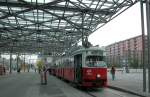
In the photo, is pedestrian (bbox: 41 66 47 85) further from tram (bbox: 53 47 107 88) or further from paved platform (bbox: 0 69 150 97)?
tram (bbox: 53 47 107 88)

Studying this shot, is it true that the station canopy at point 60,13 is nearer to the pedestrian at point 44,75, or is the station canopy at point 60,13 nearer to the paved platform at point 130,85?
the pedestrian at point 44,75

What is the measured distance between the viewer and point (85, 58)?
24047 millimetres

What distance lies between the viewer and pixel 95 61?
79.2 feet

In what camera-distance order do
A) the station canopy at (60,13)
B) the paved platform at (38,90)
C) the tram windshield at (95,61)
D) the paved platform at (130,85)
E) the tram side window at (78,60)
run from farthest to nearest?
the station canopy at (60,13) < the tram side window at (78,60) < the tram windshield at (95,61) < the paved platform at (130,85) < the paved platform at (38,90)

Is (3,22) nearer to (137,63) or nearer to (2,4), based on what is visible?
(2,4)

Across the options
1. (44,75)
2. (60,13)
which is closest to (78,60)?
(44,75)

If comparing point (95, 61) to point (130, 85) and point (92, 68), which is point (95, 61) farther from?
point (130, 85)

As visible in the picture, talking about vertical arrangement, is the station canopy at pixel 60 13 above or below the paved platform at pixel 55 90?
above

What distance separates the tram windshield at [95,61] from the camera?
23969mm

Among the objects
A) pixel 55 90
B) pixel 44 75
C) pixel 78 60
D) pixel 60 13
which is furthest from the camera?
pixel 60 13

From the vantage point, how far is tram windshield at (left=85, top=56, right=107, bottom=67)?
24.0 meters

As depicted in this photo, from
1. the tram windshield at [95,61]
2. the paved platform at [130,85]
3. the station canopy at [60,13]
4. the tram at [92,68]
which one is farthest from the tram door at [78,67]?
the station canopy at [60,13]

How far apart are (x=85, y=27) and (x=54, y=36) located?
13.7m

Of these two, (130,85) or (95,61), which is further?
(130,85)
